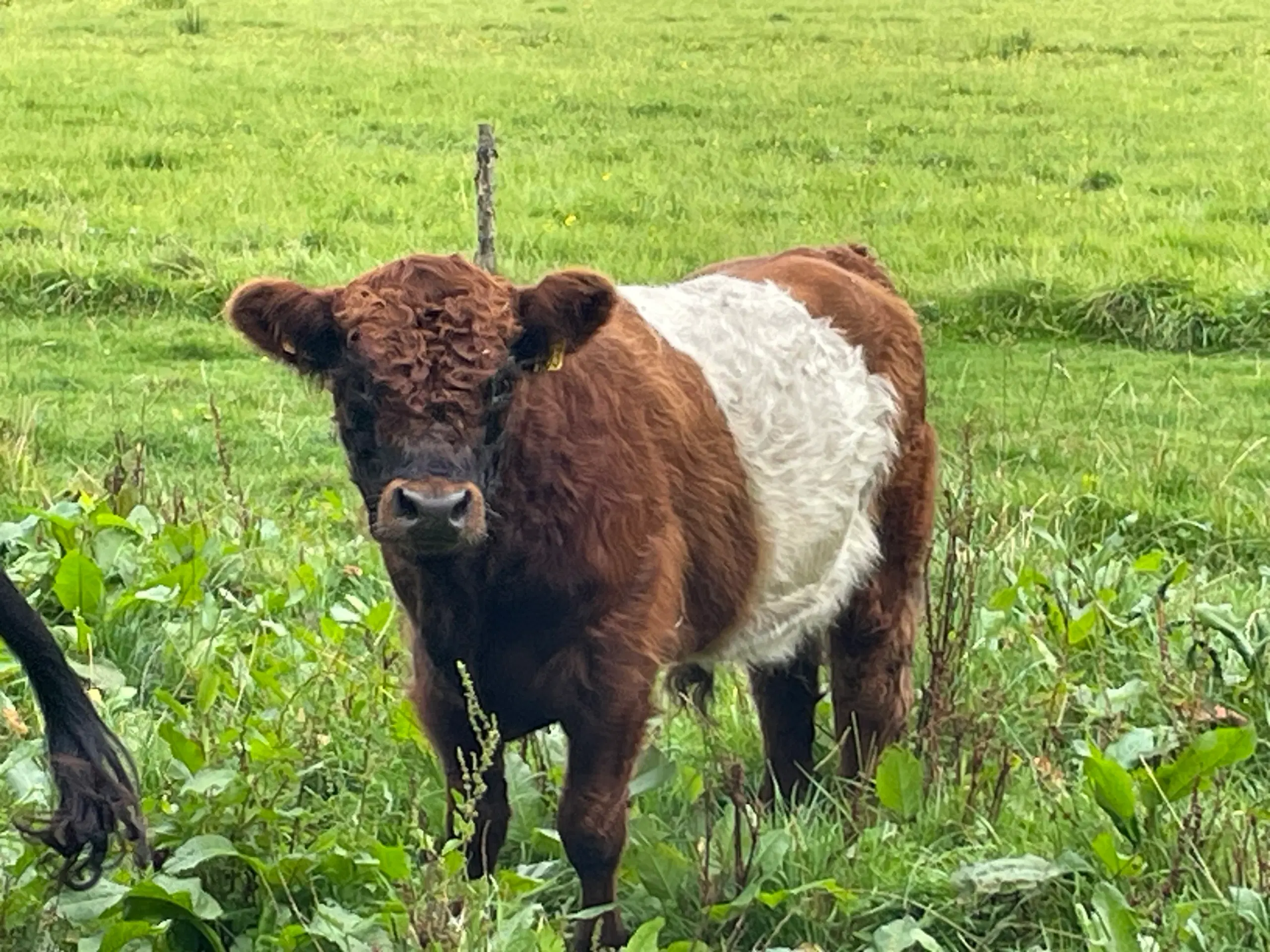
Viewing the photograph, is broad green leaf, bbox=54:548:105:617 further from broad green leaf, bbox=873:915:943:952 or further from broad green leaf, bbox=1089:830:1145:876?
broad green leaf, bbox=1089:830:1145:876

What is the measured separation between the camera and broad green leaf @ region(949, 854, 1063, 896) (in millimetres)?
3416

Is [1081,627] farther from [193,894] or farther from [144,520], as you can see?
[144,520]

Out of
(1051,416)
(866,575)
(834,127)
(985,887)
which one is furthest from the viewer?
(834,127)

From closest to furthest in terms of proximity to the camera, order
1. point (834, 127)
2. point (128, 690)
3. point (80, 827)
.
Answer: point (80, 827)
point (128, 690)
point (834, 127)

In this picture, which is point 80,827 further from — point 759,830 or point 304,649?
point 304,649

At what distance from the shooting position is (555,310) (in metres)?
3.40

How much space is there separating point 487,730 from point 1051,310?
770cm

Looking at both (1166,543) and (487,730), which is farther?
(1166,543)

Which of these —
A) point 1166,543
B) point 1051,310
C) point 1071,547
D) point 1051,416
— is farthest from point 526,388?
point 1051,310

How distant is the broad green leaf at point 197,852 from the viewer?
3242 mm

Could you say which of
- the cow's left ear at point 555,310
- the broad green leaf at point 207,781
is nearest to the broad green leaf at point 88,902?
the broad green leaf at point 207,781

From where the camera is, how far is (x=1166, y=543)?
6246 mm

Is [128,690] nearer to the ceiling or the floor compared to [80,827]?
nearer to the floor

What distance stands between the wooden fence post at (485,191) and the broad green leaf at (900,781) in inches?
149
